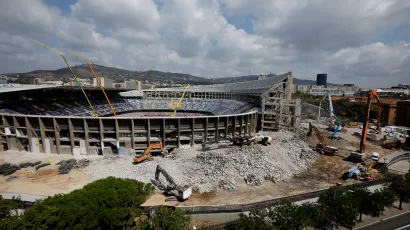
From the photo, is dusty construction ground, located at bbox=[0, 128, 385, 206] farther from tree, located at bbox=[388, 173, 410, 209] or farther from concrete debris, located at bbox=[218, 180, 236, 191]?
tree, located at bbox=[388, 173, 410, 209]

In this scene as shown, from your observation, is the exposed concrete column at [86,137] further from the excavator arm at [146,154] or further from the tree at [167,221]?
the tree at [167,221]

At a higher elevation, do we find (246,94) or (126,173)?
(246,94)

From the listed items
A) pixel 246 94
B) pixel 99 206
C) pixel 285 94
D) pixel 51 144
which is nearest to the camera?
pixel 99 206

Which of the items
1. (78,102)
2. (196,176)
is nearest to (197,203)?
(196,176)

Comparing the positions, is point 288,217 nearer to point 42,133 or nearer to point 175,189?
point 175,189

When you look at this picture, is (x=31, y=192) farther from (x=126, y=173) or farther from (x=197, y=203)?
(x=197, y=203)

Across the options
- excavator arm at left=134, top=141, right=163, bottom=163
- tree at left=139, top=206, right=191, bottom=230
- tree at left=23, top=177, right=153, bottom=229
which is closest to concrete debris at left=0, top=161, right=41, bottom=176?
excavator arm at left=134, top=141, right=163, bottom=163

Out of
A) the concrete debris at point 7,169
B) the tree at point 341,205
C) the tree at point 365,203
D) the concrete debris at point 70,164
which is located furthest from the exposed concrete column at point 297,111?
the concrete debris at point 7,169
